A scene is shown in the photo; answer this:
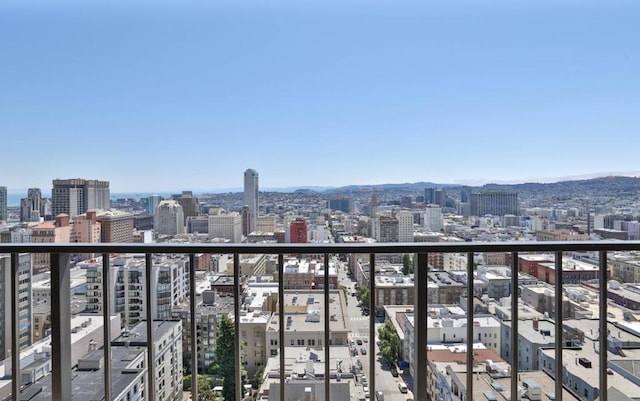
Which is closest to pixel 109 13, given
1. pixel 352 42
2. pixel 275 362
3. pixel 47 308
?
pixel 352 42

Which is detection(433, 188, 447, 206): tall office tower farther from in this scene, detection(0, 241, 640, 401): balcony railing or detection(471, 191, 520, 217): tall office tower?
detection(0, 241, 640, 401): balcony railing

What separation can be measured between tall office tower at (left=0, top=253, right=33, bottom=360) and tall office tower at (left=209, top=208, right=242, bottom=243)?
0.68m

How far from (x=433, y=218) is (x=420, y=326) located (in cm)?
91

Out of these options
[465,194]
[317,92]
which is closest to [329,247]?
[465,194]

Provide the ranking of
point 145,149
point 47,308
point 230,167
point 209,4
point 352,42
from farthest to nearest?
1. point 145,149
2. point 230,167
3. point 352,42
4. point 209,4
5. point 47,308

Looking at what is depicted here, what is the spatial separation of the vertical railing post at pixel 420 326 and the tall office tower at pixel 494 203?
1.06 metres

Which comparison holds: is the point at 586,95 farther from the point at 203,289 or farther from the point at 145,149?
the point at 145,149

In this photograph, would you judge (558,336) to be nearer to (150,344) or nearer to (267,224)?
(267,224)

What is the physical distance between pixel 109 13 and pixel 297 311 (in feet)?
9.55

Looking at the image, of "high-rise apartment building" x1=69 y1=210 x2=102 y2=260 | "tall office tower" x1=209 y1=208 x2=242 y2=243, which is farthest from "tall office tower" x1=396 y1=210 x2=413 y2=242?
"high-rise apartment building" x1=69 y1=210 x2=102 y2=260

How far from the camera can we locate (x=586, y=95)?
3.18 metres

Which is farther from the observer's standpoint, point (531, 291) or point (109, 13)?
point (109, 13)

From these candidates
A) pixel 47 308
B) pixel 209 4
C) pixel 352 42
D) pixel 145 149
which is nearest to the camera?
pixel 47 308

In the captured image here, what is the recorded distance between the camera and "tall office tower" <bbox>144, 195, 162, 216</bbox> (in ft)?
7.35
